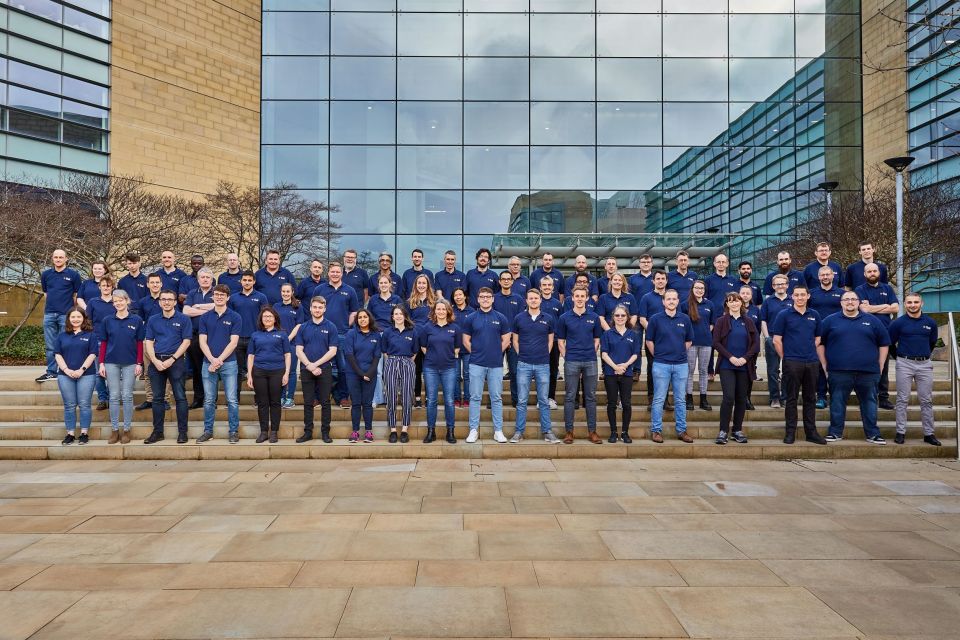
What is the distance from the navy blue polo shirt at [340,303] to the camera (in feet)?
29.3

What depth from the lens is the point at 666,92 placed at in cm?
2425

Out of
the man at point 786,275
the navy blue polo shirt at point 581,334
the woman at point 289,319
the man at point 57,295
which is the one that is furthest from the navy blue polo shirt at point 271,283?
the man at point 786,275

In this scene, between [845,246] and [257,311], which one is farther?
[845,246]

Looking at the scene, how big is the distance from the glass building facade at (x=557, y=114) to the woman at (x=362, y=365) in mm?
16223

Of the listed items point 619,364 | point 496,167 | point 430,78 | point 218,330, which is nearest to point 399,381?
point 218,330

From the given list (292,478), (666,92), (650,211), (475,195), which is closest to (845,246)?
(650,211)

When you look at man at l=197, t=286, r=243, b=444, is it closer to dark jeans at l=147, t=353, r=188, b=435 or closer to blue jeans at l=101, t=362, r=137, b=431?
dark jeans at l=147, t=353, r=188, b=435

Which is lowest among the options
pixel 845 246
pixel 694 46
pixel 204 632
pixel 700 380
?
pixel 204 632

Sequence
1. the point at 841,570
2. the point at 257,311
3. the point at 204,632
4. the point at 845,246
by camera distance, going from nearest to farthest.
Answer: the point at 204,632 → the point at 841,570 → the point at 257,311 → the point at 845,246

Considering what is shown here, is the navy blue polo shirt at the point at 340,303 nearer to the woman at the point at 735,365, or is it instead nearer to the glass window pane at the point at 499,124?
the woman at the point at 735,365

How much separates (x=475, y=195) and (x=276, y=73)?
32.5 feet

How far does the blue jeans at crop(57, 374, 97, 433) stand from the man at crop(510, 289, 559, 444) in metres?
5.74

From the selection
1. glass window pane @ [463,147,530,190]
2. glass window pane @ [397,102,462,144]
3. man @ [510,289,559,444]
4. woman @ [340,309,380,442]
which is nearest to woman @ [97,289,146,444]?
woman @ [340,309,380,442]

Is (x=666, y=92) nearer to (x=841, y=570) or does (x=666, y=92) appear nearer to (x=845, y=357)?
(x=845, y=357)
